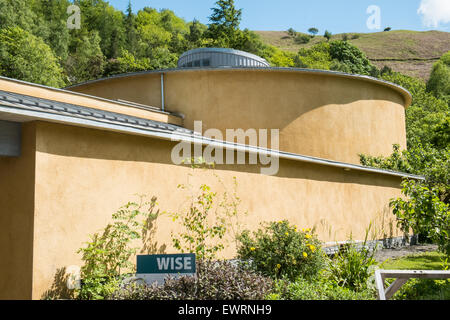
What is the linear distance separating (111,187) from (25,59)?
116 feet

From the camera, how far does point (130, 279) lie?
19.8ft

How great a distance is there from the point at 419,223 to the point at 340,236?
343cm

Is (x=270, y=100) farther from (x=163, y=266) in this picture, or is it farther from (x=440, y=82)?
(x=440, y=82)

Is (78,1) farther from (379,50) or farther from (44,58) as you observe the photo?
(379,50)

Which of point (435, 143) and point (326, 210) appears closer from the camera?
point (326, 210)

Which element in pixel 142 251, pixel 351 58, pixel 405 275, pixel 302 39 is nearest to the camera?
pixel 405 275

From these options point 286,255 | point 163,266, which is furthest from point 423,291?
point 163,266

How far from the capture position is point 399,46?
111250 mm

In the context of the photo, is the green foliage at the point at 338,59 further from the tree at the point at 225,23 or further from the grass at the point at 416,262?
the grass at the point at 416,262

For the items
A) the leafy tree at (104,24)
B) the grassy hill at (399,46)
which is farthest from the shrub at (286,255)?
the grassy hill at (399,46)

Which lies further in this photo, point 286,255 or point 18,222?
point 286,255

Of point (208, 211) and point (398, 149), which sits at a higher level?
point (398, 149)
